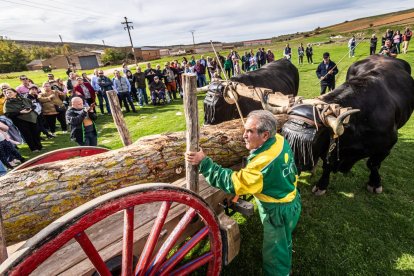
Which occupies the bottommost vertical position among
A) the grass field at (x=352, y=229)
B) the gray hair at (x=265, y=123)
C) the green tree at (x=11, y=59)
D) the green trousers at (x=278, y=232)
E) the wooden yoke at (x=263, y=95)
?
the grass field at (x=352, y=229)

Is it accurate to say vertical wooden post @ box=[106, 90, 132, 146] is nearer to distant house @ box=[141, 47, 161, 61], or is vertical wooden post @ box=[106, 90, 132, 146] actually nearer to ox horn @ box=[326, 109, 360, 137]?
ox horn @ box=[326, 109, 360, 137]

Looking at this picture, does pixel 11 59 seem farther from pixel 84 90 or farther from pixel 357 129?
pixel 357 129

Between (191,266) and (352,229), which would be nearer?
(191,266)

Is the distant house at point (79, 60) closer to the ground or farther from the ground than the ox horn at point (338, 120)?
farther from the ground

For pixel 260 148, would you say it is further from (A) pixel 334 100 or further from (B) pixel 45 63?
(B) pixel 45 63

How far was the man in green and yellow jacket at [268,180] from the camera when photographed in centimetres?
209

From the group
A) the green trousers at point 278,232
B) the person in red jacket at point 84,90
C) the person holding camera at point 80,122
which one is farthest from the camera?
Answer: the person in red jacket at point 84,90

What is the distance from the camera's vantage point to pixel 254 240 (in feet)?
11.2

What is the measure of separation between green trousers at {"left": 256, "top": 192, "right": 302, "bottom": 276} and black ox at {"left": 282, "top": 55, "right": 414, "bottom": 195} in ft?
3.02

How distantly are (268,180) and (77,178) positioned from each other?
71.8 inches

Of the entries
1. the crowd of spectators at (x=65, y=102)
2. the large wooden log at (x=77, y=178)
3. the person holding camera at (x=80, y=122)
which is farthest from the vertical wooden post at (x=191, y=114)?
the person holding camera at (x=80, y=122)

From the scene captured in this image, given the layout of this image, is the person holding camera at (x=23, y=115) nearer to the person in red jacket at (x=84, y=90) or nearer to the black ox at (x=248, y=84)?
the person in red jacket at (x=84, y=90)

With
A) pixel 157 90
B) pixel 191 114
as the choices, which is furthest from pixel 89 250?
pixel 157 90

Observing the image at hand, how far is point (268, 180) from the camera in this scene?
2145 mm
